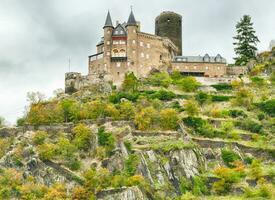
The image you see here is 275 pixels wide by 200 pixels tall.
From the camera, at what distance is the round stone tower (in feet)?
354

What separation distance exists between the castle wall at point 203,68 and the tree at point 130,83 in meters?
10.2

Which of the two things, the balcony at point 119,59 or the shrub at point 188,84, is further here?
the balcony at point 119,59

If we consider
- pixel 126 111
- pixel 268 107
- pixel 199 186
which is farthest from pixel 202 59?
pixel 199 186

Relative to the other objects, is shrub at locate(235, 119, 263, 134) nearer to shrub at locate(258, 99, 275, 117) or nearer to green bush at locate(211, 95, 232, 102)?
shrub at locate(258, 99, 275, 117)

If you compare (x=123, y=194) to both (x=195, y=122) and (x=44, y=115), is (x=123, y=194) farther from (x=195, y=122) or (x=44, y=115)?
(x=44, y=115)

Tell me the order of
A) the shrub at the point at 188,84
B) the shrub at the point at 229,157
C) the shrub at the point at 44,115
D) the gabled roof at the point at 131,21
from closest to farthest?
1. the shrub at the point at 229,157
2. the shrub at the point at 44,115
3. the shrub at the point at 188,84
4. the gabled roof at the point at 131,21

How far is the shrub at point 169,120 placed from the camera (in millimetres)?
79812

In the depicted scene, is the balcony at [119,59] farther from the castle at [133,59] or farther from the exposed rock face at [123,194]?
the exposed rock face at [123,194]

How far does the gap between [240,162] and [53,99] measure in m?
27.3

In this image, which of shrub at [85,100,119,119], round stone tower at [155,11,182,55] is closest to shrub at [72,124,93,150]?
shrub at [85,100,119,119]

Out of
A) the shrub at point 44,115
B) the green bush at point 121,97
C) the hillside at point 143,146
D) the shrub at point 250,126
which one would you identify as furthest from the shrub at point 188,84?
the shrub at point 44,115

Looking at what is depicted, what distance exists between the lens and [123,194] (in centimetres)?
6825

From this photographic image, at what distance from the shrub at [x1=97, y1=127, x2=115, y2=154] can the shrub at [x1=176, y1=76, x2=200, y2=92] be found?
55.9 feet

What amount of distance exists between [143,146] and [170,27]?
3650cm
